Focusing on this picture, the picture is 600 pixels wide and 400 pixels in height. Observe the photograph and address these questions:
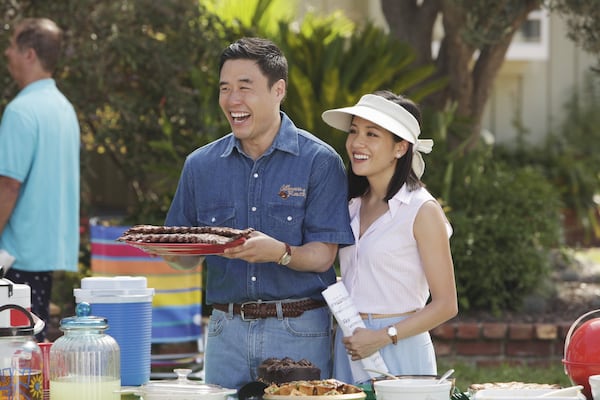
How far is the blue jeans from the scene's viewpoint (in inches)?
154

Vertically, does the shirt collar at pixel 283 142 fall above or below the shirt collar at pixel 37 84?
below

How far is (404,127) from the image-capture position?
395 centimetres

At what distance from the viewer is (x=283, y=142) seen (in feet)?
13.0

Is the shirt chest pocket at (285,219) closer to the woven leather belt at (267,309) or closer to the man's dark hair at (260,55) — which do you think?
the woven leather belt at (267,309)

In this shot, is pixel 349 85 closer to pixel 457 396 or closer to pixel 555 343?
pixel 555 343

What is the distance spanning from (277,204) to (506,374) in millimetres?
3942

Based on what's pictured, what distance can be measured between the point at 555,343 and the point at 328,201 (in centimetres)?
451

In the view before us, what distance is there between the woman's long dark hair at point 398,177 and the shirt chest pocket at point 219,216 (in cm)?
45

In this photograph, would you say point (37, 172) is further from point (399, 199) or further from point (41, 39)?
point (399, 199)

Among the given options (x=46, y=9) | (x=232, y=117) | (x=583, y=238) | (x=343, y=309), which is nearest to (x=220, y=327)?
(x=343, y=309)

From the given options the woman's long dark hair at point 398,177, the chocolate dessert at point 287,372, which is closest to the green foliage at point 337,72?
the woman's long dark hair at point 398,177

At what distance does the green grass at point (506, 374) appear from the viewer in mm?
7230

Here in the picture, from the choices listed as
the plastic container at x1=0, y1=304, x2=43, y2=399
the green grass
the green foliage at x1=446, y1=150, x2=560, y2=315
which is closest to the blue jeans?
the plastic container at x1=0, y1=304, x2=43, y2=399

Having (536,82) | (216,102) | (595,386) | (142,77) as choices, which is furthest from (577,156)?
(595,386)
